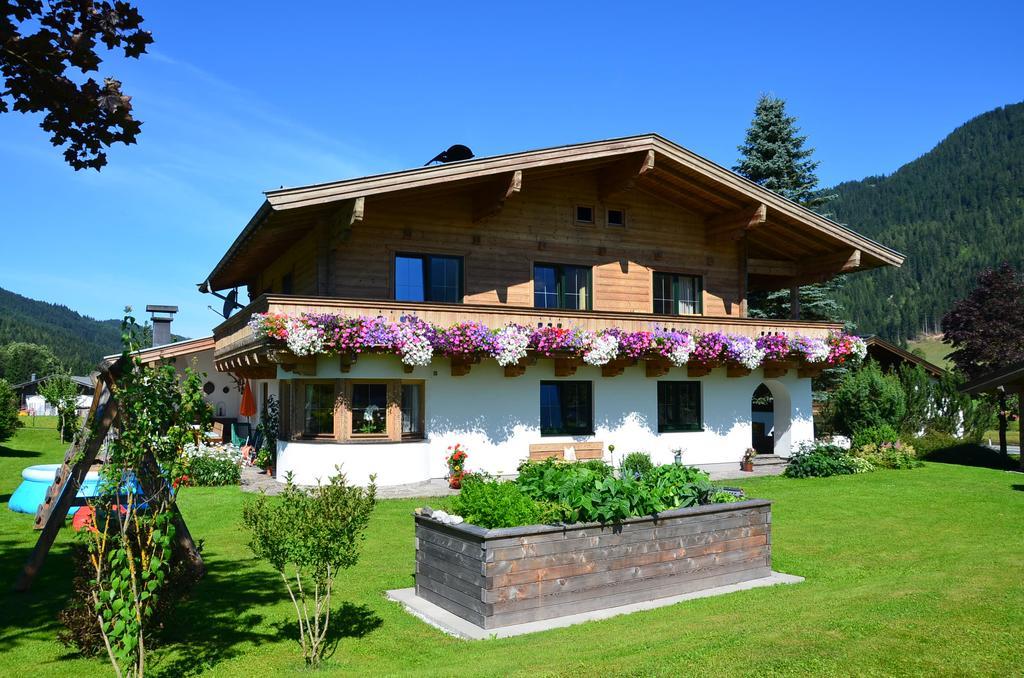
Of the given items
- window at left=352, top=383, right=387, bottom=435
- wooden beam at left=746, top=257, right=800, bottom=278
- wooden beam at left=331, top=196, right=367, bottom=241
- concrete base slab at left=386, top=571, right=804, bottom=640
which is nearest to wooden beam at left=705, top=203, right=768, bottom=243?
wooden beam at left=746, top=257, right=800, bottom=278

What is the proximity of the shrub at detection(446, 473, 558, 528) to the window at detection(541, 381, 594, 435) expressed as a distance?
11300 mm

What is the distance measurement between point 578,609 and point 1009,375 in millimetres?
18669

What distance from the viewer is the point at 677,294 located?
2339 cm

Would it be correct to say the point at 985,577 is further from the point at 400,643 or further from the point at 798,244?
the point at 798,244

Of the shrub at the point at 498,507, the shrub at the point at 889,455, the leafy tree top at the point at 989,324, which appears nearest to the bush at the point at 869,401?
the shrub at the point at 889,455

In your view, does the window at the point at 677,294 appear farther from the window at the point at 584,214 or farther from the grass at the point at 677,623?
the grass at the point at 677,623

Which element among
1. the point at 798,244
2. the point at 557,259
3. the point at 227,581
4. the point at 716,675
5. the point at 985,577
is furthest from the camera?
the point at 798,244

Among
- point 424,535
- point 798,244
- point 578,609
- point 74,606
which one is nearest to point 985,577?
point 578,609

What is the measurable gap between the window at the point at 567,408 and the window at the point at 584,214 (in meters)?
4.61

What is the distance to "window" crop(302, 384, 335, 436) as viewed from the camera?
1777 cm

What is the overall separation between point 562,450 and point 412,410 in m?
4.01

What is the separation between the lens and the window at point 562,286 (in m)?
21.3

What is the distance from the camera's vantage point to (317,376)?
56.7 ft

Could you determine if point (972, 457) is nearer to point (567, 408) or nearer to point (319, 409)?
point (567, 408)
